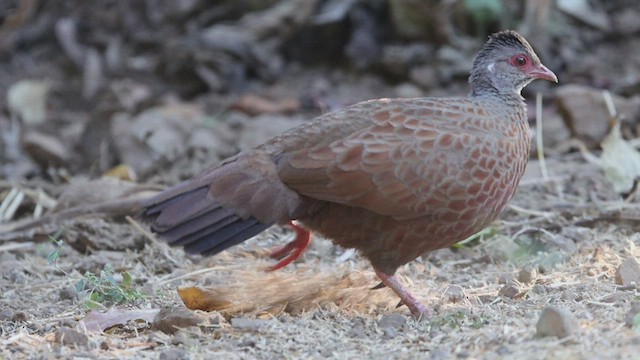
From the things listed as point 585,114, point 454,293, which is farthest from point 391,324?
point 585,114

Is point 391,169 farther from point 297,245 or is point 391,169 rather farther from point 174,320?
point 174,320

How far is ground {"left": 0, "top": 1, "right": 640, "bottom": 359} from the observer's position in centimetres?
411

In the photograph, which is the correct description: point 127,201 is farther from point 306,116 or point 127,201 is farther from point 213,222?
point 306,116

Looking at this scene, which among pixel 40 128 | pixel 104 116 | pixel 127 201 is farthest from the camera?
pixel 40 128

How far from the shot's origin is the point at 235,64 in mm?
9391

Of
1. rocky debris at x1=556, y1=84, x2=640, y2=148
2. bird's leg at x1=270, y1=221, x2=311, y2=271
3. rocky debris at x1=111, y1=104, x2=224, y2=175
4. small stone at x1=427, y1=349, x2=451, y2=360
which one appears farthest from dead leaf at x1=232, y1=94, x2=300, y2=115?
small stone at x1=427, y1=349, x2=451, y2=360

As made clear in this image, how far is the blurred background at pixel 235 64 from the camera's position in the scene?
815 cm

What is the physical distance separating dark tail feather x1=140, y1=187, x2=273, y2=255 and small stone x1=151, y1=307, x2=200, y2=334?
340 mm

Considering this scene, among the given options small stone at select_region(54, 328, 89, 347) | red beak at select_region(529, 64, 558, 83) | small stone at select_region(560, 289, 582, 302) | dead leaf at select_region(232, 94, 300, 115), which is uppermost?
red beak at select_region(529, 64, 558, 83)

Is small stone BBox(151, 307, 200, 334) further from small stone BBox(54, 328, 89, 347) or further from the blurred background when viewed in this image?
the blurred background

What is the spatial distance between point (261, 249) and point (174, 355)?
5.92 feet

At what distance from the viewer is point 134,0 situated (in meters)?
10.2

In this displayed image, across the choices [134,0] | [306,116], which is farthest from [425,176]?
[134,0]

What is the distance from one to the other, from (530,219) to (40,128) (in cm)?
462
